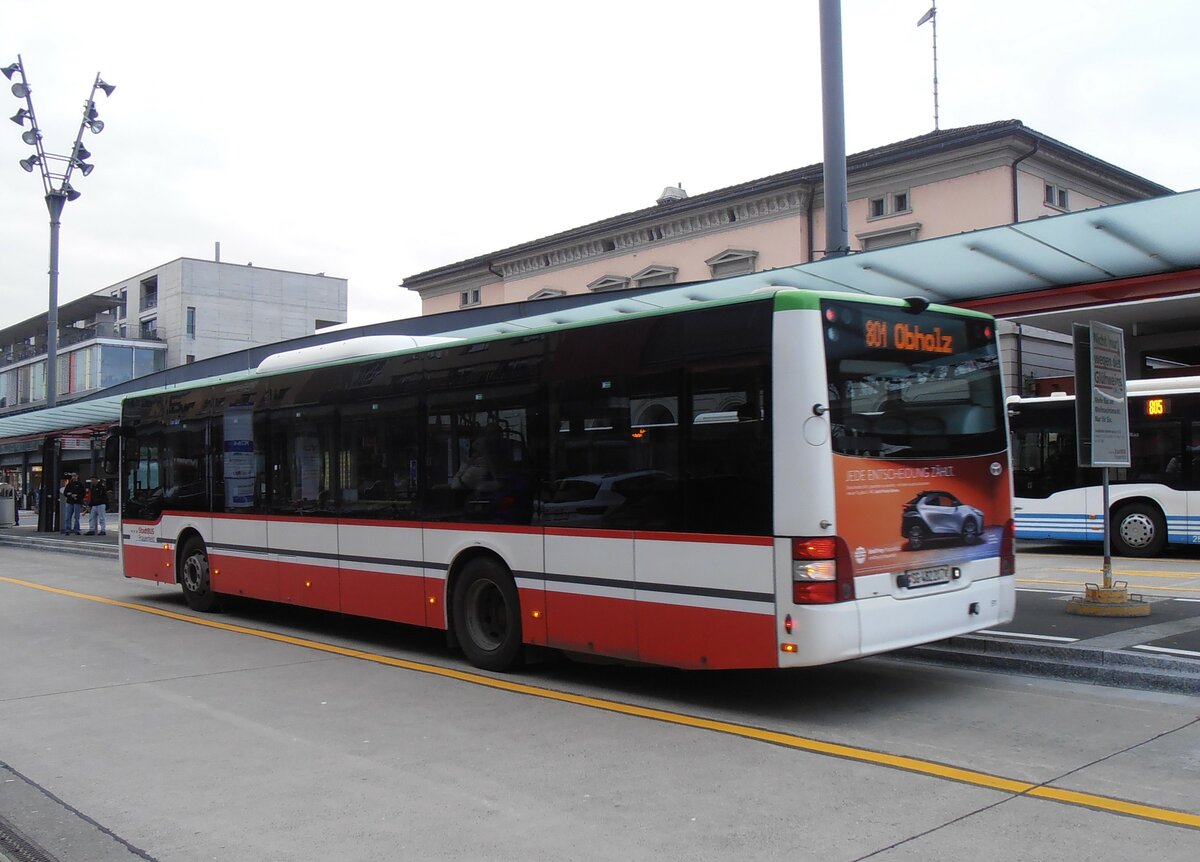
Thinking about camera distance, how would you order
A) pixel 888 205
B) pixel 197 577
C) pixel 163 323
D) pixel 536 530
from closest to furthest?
pixel 536 530
pixel 197 577
pixel 888 205
pixel 163 323

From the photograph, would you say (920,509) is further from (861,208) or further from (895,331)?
(861,208)

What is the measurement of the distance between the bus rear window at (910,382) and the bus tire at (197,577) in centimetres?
925

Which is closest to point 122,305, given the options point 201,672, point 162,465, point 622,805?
point 162,465

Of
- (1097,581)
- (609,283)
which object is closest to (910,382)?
(1097,581)

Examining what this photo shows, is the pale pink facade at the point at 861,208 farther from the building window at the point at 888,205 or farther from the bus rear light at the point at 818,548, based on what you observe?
the bus rear light at the point at 818,548

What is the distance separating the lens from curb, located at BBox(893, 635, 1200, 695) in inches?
291

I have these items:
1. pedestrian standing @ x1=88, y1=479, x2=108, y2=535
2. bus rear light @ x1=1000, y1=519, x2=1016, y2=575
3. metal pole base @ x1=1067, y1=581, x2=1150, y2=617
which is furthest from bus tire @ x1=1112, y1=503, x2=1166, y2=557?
pedestrian standing @ x1=88, y1=479, x2=108, y2=535

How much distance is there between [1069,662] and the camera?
313 inches

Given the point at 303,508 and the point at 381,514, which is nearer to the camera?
the point at 381,514

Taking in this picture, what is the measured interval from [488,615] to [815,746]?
367 cm

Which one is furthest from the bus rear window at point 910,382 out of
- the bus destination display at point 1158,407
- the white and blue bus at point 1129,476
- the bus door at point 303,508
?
the bus destination display at point 1158,407

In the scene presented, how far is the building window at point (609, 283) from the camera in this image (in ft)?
131

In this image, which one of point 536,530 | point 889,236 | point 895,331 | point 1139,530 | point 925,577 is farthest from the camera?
point 889,236

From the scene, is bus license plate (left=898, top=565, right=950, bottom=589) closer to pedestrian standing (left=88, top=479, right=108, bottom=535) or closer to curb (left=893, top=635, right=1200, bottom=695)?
curb (left=893, top=635, right=1200, bottom=695)
